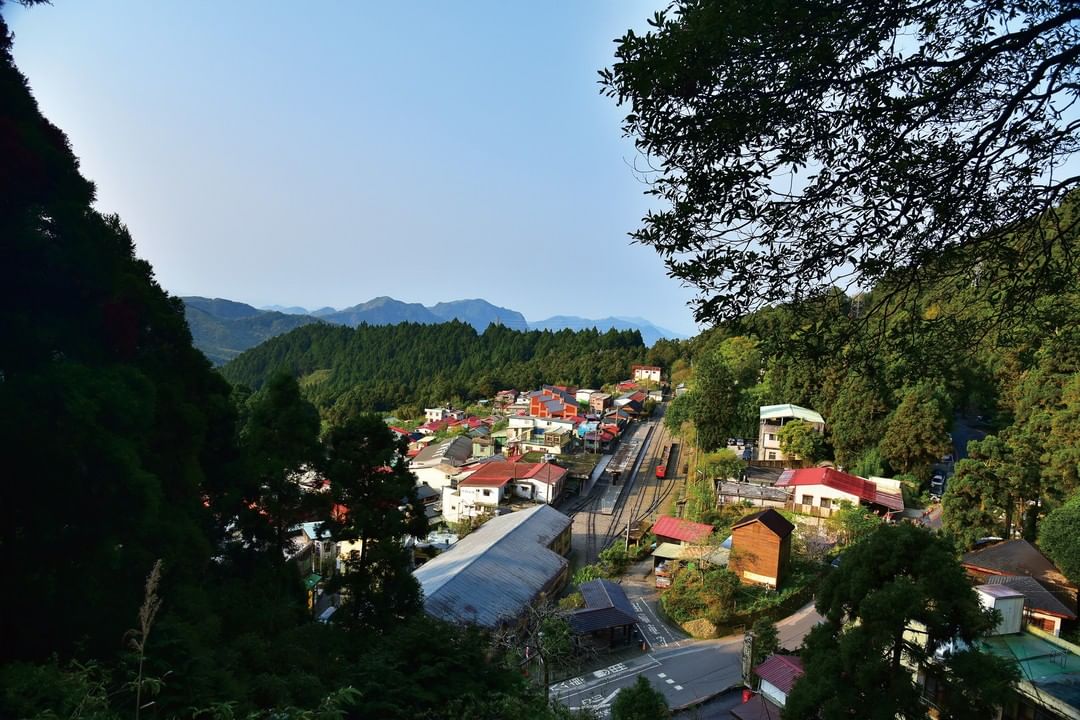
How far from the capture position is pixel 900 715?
5.94 metres

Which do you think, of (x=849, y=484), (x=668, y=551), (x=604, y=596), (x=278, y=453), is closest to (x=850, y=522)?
(x=849, y=484)

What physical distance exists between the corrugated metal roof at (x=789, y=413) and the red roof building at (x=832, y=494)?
4.52 metres

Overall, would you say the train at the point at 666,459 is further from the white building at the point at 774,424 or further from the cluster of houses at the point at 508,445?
the white building at the point at 774,424

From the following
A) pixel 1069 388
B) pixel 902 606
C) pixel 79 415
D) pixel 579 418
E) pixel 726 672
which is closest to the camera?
pixel 79 415

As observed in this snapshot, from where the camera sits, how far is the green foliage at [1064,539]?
35.3 feet

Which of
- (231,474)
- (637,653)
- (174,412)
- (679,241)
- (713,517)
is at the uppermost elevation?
(679,241)

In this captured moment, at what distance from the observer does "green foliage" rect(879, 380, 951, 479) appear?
17641 millimetres

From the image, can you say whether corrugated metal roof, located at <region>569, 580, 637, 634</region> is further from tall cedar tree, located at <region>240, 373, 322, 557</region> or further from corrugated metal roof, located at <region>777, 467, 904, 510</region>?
corrugated metal roof, located at <region>777, 467, 904, 510</region>

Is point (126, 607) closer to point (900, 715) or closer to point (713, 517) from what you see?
point (900, 715)

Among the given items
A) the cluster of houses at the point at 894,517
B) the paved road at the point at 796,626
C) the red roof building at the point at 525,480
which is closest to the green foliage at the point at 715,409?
the cluster of houses at the point at 894,517

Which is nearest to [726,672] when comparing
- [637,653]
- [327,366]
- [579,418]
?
[637,653]

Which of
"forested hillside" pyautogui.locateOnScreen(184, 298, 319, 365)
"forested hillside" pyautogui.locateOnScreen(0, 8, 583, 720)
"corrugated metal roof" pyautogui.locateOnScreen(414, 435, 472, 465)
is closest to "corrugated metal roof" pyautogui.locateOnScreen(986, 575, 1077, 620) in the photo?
"forested hillside" pyautogui.locateOnScreen(0, 8, 583, 720)

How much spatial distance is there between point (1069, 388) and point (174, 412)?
18.4 metres

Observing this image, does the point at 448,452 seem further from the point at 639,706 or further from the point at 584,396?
the point at 639,706
